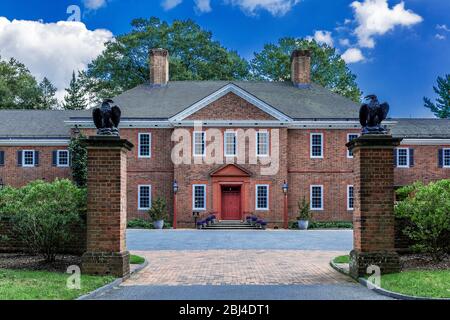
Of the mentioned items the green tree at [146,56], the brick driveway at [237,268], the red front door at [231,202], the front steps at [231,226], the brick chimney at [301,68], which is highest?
Result: the green tree at [146,56]

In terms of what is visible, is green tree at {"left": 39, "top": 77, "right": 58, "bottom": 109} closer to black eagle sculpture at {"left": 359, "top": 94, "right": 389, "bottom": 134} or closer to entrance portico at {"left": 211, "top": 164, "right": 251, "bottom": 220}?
entrance portico at {"left": 211, "top": 164, "right": 251, "bottom": 220}

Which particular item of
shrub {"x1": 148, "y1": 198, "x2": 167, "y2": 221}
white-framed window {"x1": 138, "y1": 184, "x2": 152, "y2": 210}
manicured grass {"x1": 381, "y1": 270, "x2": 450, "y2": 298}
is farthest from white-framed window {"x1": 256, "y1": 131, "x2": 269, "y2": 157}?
manicured grass {"x1": 381, "y1": 270, "x2": 450, "y2": 298}

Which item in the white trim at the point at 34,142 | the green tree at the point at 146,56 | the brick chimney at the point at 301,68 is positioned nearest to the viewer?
the white trim at the point at 34,142

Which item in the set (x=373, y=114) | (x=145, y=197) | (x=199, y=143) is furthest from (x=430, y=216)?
(x=145, y=197)

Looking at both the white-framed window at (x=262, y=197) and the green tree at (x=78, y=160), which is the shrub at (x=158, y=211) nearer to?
the green tree at (x=78, y=160)

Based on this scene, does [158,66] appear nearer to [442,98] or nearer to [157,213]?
[157,213]

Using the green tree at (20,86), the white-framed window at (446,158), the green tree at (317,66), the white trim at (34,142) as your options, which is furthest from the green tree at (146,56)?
the white-framed window at (446,158)

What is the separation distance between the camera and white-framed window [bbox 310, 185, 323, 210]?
114 feet

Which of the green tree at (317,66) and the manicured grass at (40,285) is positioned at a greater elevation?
the green tree at (317,66)

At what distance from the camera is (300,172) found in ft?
114

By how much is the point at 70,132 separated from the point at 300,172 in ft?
50.9

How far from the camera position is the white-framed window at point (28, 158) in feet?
120

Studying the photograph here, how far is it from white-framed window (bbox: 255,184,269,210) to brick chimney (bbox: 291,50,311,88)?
31.5 ft

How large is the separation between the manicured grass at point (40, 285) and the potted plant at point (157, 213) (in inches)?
821
